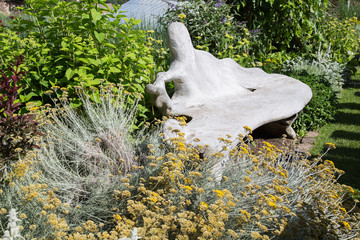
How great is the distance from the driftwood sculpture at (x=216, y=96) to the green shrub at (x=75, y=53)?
0.36m

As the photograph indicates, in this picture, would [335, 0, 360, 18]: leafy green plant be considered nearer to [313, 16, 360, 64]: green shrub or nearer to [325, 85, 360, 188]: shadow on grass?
[313, 16, 360, 64]: green shrub

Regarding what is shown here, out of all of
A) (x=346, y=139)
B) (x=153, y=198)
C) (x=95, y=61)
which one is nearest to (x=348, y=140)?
(x=346, y=139)

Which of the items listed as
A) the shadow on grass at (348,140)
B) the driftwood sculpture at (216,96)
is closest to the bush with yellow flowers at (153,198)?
the driftwood sculpture at (216,96)

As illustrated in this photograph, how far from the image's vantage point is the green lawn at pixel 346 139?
14.0 ft

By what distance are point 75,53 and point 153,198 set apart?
1.95m

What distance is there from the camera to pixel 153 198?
197 cm

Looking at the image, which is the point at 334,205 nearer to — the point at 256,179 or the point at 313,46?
the point at 256,179

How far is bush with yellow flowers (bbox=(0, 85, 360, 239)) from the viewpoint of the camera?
77.6 inches

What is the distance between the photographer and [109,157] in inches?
115

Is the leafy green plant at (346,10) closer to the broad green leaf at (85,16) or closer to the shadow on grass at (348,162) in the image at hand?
the shadow on grass at (348,162)

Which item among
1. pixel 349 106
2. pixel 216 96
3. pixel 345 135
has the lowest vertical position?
pixel 349 106

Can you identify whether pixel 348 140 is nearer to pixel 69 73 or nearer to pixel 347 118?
pixel 347 118

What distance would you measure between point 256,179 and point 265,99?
5.85 ft

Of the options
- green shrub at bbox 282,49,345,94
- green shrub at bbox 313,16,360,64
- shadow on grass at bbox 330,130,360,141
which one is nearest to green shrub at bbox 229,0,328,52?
green shrub at bbox 313,16,360,64
